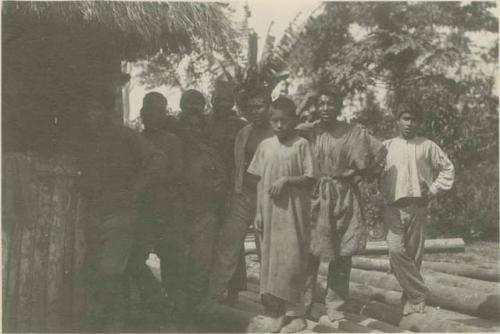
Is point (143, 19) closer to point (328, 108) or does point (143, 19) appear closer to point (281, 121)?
point (281, 121)

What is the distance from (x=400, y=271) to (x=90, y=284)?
95.1 inches

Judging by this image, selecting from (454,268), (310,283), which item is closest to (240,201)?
(310,283)

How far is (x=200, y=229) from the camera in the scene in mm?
5684

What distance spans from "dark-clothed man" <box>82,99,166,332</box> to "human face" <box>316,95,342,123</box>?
128cm

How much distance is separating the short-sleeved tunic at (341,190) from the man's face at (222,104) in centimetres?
105

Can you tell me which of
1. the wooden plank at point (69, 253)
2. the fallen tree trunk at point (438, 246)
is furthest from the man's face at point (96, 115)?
the fallen tree trunk at point (438, 246)

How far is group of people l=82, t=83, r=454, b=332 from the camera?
15.9ft

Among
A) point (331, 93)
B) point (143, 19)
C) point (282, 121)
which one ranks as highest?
point (143, 19)

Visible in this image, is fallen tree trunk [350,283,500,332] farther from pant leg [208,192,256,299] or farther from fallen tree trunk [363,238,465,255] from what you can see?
fallen tree trunk [363,238,465,255]

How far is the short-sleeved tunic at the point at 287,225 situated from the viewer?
188 inches

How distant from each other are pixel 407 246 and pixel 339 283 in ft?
2.21

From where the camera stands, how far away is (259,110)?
560 cm

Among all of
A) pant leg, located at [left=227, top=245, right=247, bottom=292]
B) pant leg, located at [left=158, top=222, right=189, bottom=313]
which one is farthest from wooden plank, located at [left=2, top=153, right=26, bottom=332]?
pant leg, located at [left=227, top=245, right=247, bottom=292]

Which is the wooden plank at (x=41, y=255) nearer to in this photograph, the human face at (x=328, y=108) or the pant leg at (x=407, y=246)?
the human face at (x=328, y=108)
